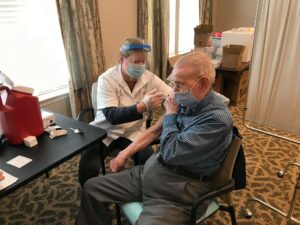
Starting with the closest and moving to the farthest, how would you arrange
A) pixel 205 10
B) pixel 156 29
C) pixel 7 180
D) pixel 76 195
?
1. pixel 7 180
2. pixel 76 195
3. pixel 156 29
4. pixel 205 10

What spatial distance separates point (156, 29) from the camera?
11.4 ft

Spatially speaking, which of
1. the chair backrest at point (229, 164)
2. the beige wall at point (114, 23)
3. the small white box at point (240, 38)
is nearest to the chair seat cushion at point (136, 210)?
the chair backrest at point (229, 164)

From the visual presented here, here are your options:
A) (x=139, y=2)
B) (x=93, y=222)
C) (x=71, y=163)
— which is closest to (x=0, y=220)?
(x=71, y=163)

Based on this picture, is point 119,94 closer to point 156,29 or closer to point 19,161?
point 19,161

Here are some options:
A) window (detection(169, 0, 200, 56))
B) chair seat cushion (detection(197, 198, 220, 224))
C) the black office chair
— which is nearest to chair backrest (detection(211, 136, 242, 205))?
the black office chair

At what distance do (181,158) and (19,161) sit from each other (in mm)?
738

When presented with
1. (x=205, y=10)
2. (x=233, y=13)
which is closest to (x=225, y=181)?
(x=205, y=10)

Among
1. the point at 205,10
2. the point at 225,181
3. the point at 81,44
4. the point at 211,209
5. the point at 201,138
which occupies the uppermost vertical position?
the point at 205,10

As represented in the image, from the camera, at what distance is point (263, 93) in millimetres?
2004

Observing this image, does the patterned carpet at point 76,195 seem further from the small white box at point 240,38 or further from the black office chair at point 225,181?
the small white box at point 240,38

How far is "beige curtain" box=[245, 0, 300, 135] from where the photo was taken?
1.70 meters

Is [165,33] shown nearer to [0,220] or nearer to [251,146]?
[251,146]

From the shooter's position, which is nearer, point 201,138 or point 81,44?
point 201,138

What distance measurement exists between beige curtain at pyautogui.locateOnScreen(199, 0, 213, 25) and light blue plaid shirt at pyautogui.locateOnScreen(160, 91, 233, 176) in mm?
3682
